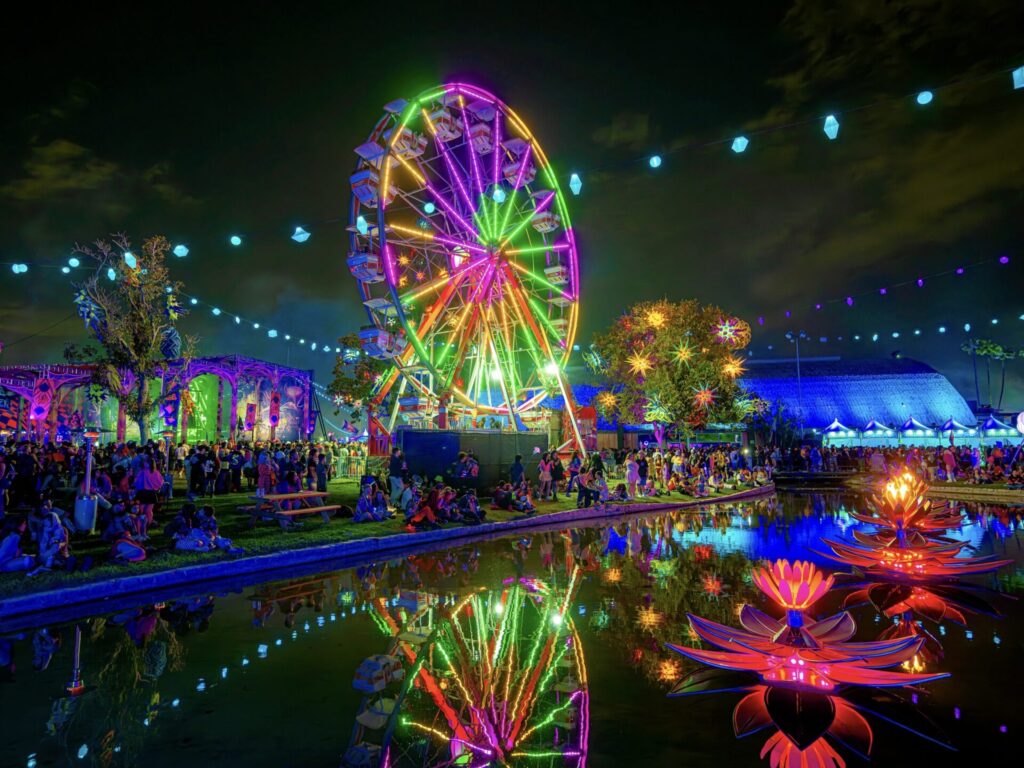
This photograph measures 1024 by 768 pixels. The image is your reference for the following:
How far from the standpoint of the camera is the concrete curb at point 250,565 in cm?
766

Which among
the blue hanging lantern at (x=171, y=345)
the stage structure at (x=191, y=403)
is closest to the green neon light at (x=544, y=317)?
the blue hanging lantern at (x=171, y=345)

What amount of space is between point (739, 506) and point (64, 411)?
45662 mm

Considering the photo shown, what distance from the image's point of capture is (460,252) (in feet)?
75.5

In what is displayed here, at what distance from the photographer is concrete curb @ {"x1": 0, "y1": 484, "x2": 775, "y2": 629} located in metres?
7.66

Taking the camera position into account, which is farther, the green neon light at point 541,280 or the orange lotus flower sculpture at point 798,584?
the green neon light at point 541,280

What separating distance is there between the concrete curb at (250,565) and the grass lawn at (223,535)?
18 centimetres

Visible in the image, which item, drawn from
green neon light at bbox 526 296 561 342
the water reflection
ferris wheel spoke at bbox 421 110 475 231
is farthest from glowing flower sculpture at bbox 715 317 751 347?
the water reflection

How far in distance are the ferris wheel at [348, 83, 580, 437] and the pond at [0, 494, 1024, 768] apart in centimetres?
1317

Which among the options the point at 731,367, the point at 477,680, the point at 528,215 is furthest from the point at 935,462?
the point at 477,680

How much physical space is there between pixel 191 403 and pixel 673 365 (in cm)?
2968

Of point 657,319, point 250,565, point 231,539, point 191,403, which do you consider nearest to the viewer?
point 250,565

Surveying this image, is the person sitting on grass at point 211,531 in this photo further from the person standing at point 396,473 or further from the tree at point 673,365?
the tree at point 673,365

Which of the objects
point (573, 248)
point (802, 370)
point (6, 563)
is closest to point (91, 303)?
point (6, 563)

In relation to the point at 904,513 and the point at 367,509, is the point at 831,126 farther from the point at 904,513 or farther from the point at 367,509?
the point at 367,509
